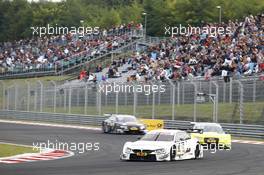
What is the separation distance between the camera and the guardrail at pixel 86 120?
38062 mm

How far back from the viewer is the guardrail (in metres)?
38.1

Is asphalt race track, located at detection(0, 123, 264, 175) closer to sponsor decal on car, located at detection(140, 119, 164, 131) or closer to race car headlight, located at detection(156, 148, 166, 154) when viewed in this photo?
race car headlight, located at detection(156, 148, 166, 154)

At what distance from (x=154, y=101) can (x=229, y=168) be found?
73.7 feet

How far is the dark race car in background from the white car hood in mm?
16722

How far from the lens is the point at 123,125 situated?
133 ft

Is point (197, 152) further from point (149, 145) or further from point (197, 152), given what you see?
point (149, 145)

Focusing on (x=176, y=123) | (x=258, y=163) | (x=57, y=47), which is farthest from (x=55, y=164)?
(x=57, y=47)

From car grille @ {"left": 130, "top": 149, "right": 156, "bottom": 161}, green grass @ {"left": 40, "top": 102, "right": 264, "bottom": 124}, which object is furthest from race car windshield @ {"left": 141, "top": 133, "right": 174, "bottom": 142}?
green grass @ {"left": 40, "top": 102, "right": 264, "bottom": 124}

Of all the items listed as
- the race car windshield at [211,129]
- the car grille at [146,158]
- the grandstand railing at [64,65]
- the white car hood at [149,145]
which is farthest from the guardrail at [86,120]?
the car grille at [146,158]

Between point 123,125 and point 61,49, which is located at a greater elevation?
point 61,49

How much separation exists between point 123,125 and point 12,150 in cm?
1404

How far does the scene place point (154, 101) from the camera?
142ft

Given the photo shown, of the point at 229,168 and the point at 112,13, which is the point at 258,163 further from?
→ the point at 112,13

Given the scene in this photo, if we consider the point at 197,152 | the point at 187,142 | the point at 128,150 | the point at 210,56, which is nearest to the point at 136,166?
the point at 128,150
